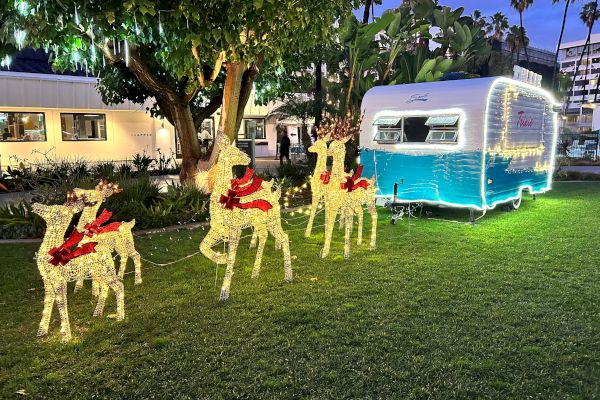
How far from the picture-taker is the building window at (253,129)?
2619 centimetres

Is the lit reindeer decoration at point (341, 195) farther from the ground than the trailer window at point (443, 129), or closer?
closer

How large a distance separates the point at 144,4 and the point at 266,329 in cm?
437

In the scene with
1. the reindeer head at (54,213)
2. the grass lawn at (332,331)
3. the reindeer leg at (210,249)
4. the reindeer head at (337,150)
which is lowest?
the grass lawn at (332,331)

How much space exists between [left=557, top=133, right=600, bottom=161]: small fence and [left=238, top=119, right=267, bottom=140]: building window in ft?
53.3

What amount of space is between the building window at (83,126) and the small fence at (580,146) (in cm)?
2271

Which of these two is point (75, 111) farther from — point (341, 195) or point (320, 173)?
point (341, 195)

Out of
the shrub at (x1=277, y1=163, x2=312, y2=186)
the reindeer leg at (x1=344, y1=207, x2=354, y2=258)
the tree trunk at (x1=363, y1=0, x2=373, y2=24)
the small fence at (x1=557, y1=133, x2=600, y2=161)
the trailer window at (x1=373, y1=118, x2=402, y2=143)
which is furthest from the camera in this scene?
the small fence at (x1=557, y1=133, x2=600, y2=161)

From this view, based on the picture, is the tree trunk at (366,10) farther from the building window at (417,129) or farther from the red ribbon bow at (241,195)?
the red ribbon bow at (241,195)

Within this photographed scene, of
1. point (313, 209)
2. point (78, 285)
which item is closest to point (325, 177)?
point (313, 209)

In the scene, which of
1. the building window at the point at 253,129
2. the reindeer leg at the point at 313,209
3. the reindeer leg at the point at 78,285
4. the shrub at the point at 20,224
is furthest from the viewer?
the building window at the point at 253,129

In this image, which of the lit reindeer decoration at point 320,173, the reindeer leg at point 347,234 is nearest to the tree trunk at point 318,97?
the lit reindeer decoration at point 320,173

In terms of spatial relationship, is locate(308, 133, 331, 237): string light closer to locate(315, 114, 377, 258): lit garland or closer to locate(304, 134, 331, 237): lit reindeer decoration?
locate(304, 134, 331, 237): lit reindeer decoration

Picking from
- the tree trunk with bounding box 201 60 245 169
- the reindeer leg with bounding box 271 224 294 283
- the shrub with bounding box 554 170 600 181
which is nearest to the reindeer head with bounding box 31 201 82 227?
the reindeer leg with bounding box 271 224 294 283

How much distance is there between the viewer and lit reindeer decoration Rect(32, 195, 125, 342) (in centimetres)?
389
